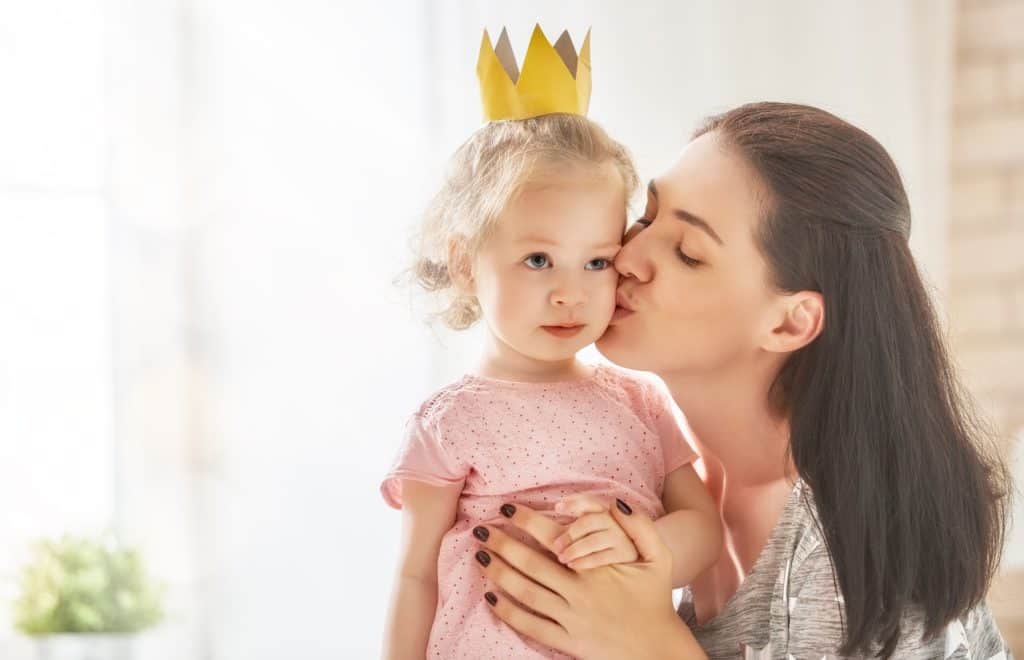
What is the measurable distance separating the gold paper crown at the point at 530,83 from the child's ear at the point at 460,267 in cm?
19

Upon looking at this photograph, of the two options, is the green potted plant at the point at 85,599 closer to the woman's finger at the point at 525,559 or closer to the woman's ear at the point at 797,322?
the woman's finger at the point at 525,559

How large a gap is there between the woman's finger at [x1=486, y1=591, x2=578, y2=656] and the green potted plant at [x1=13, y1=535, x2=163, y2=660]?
997 mm

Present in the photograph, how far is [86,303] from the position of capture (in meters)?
2.41

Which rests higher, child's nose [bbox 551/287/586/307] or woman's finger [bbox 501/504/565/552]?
child's nose [bbox 551/287/586/307]

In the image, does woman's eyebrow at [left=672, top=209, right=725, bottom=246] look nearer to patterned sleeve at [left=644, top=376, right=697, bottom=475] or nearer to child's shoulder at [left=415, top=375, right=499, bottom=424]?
patterned sleeve at [left=644, top=376, right=697, bottom=475]

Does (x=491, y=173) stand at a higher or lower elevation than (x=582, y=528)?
higher

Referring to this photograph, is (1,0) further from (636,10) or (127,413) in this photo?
(636,10)

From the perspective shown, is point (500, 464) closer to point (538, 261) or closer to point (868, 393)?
point (538, 261)

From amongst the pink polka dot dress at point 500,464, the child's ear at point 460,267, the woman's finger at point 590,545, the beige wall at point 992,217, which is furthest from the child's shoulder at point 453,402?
the beige wall at point 992,217

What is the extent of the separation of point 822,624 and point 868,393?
0.32 m

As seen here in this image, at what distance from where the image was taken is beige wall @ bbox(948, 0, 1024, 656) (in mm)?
3479

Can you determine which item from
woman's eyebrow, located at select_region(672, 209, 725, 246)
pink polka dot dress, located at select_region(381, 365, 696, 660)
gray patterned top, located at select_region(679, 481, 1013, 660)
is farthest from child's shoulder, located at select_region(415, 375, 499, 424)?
gray patterned top, located at select_region(679, 481, 1013, 660)

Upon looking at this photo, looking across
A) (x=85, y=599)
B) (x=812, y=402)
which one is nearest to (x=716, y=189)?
(x=812, y=402)

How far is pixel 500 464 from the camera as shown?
165 cm
